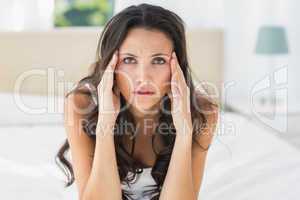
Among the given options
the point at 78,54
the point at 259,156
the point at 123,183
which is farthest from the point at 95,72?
the point at 78,54

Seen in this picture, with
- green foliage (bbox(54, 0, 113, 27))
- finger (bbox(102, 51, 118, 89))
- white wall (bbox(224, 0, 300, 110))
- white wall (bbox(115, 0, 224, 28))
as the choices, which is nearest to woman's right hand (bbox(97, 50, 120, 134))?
finger (bbox(102, 51, 118, 89))

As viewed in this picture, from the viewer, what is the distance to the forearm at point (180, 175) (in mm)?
1508

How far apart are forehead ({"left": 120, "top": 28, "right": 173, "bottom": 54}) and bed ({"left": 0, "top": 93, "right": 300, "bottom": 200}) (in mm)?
612

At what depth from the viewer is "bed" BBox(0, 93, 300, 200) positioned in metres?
1.79

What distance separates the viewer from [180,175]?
4.99ft

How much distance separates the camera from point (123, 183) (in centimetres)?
169

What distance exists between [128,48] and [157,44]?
0.10 metres

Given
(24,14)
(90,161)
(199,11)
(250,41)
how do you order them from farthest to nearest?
(250,41)
(199,11)
(24,14)
(90,161)

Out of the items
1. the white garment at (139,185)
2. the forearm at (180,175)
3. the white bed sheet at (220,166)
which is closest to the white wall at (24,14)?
the white bed sheet at (220,166)

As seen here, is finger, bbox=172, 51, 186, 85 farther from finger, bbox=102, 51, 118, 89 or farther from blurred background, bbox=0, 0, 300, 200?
blurred background, bbox=0, 0, 300, 200

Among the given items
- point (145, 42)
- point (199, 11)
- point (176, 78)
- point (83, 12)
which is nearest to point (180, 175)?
point (176, 78)

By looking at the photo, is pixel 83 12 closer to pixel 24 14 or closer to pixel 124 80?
pixel 24 14

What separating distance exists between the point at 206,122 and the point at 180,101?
10.9 inches

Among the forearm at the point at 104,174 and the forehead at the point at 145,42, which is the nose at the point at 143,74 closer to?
the forehead at the point at 145,42
